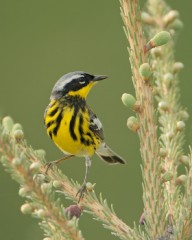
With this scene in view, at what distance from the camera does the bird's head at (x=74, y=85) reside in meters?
3.56

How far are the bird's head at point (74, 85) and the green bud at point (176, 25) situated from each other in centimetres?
114

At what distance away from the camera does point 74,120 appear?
346cm

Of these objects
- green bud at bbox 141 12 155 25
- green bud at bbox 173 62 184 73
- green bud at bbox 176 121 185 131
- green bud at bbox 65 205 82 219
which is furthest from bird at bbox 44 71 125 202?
green bud at bbox 65 205 82 219

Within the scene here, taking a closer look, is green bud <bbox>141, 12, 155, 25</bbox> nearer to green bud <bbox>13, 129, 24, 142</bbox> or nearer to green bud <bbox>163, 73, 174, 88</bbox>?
green bud <bbox>163, 73, 174, 88</bbox>

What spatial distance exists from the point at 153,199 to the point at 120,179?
12.9 ft

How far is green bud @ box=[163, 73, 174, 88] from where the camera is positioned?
2.37 m

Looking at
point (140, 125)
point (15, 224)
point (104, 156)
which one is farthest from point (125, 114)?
point (140, 125)

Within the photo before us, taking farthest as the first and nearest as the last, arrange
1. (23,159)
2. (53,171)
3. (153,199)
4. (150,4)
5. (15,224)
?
1. (15,224)
2. (150,4)
3. (53,171)
4. (153,199)
5. (23,159)

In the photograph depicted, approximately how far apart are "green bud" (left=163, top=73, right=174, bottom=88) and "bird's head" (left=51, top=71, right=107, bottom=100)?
3.71ft

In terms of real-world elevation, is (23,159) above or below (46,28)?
below

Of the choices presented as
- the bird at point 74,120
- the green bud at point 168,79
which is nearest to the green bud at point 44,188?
the green bud at point 168,79

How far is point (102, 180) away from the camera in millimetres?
6137

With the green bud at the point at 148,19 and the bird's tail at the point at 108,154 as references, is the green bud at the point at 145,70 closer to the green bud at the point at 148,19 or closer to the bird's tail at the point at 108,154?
the green bud at the point at 148,19

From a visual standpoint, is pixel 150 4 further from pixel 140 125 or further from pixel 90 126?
pixel 90 126
